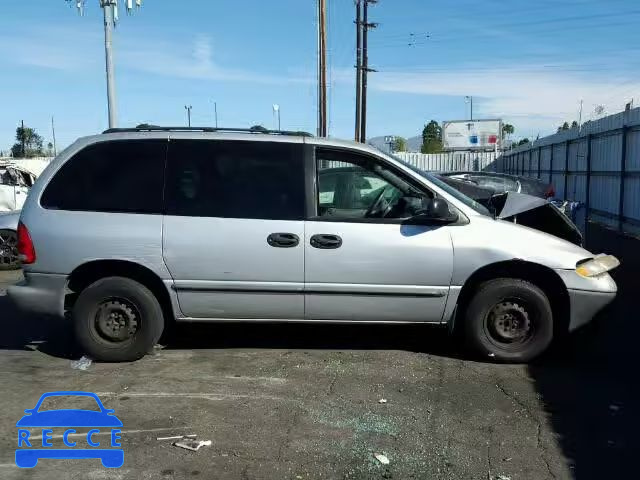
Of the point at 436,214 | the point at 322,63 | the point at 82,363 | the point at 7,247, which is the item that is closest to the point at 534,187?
the point at 436,214

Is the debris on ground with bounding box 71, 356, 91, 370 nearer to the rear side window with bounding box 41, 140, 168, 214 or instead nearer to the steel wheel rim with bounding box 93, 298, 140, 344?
the steel wheel rim with bounding box 93, 298, 140, 344

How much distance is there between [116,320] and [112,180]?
1178 millimetres

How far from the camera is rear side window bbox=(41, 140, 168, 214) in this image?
16.9ft

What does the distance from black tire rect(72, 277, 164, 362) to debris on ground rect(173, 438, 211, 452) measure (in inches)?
61.6

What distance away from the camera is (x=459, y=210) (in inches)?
202

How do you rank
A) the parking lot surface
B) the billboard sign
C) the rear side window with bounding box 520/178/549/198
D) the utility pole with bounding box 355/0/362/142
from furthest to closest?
1. the billboard sign
2. the utility pole with bounding box 355/0/362/142
3. the rear side window with bounding box 520/178/549/198
4. the parking lot surface

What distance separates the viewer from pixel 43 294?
514 centimetres

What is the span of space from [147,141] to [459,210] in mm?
2695

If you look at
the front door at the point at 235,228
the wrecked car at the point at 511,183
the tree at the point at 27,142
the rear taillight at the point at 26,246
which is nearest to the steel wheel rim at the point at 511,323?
the front door at the point at 235,228

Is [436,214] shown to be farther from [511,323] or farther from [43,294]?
[43,294]

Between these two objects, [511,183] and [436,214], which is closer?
[436,214]

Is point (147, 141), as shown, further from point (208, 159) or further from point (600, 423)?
point (600, 423)

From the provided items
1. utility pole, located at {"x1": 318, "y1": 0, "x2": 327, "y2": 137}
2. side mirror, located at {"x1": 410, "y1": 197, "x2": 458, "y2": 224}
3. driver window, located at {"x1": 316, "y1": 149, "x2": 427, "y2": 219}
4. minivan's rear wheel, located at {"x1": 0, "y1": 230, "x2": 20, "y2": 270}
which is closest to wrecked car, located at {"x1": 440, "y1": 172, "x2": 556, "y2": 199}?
driver window, located at {"x1": 316, "y1": 149, "x2": 427, "y2": 219}

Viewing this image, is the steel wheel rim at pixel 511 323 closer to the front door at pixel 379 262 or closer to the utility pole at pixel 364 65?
the front door at pixel 379 262
